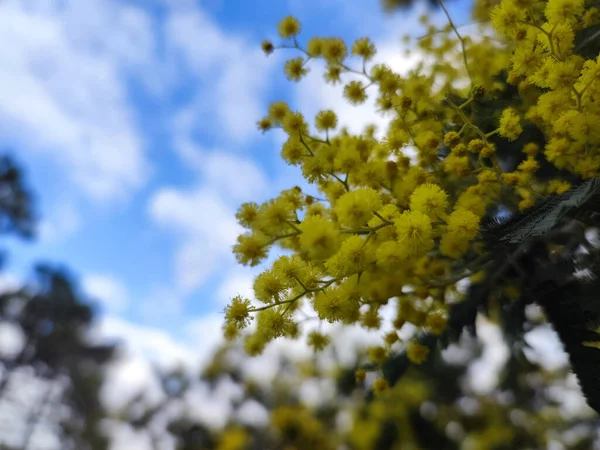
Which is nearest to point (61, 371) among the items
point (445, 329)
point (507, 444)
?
point (507, 444)

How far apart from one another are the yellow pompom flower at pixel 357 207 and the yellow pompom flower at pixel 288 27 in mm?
696

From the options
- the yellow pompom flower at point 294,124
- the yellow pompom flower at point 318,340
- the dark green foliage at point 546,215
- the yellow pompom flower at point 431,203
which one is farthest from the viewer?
the yellow pompom flower at point 318,340

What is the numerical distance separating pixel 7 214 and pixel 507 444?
12883mm

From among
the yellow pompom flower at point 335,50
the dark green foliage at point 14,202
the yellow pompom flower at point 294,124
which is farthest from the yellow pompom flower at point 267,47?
the dark green foliage at point 14,202

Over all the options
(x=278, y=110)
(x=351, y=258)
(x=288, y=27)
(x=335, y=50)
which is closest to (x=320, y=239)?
(x=351, y=258)

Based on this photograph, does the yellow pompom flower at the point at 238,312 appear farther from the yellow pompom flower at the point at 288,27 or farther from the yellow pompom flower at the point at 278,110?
the yellow pompom flower at the point at 288,27

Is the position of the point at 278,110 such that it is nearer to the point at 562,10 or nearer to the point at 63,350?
the point at 562,10

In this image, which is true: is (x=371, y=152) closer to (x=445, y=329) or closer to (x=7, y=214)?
(x=445, y=329)

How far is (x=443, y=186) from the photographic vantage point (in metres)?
1.14

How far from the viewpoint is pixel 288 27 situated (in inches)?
54.7

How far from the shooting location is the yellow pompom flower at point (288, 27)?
139 cm

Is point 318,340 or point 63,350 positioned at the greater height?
point 63,350

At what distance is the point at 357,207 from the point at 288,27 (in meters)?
0.74

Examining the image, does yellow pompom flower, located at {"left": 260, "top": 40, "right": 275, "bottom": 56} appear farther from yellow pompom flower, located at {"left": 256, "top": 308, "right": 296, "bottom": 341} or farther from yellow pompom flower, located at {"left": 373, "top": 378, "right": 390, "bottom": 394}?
yellow pompom flower, located at {"left": 373, "top": 378, "right": 390, "bottom": 394}
